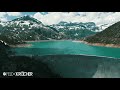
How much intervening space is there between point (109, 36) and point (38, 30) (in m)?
1.99

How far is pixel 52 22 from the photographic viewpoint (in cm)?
1039

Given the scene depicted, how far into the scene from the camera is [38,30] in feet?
34.7

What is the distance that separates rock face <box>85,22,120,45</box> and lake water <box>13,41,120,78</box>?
236mm

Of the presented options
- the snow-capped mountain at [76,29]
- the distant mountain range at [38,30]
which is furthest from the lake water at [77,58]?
the snow-capped mountain at [76,29]

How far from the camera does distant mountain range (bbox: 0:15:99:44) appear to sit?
1023 centimetres

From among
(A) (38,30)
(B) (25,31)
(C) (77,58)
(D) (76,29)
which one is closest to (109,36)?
(D) (76,29)

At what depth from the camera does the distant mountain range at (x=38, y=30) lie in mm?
10234

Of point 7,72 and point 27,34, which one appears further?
point 27,34

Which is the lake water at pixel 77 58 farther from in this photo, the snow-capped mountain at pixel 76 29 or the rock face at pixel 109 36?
the snow-capped mountain at pixel 76 29

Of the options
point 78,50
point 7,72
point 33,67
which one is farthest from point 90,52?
point 7,72

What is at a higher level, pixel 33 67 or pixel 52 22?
pixel 52 22

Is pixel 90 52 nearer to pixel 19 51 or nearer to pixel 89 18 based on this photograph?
pixel 89 18
